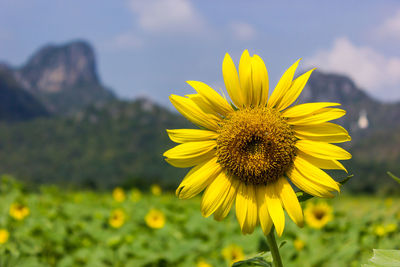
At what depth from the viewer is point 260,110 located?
1712 mm

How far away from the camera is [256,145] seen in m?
1.75

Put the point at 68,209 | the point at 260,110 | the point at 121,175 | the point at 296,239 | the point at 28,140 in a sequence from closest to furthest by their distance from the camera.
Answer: the point at 260,110 → the point at 296,239 → the point at 68,209 → the point at 121,175 → the point at 28,140

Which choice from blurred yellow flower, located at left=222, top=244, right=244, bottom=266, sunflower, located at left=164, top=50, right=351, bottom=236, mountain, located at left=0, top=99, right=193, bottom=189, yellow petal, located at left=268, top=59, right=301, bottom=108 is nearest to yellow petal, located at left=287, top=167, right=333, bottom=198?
sunflower, located at left=164, top=50, right=351, bottom=236

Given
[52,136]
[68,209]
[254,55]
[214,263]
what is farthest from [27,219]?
[52,136]

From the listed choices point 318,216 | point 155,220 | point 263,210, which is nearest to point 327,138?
point 263,210

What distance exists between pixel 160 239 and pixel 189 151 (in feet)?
10.8

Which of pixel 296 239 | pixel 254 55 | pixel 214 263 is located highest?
pixel 254 55

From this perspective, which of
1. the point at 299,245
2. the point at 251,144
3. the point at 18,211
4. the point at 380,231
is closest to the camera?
the point at 251,144

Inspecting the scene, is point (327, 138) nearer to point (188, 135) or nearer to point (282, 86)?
point (282, 86)

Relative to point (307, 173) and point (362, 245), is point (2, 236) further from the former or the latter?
point (362, 245)

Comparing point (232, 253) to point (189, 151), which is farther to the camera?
point (232, 253)

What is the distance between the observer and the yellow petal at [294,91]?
1.62 metres

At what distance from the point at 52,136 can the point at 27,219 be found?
18941 cm

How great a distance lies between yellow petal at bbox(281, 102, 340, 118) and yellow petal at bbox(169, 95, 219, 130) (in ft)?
1.14
